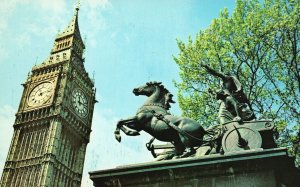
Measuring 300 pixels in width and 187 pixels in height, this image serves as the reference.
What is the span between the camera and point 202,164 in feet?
25.2

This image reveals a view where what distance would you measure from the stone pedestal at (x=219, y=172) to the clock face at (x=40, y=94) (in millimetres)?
67587

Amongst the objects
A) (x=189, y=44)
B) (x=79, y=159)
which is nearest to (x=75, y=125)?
(x=79, y=159)

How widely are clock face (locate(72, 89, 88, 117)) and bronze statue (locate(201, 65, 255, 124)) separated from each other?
6765cm

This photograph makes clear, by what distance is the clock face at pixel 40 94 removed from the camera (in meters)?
73.9

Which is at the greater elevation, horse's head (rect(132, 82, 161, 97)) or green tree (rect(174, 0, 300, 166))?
green tree (rect(174, 0, 300, 166))

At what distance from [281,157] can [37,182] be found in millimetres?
63316

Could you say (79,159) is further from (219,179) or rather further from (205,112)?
(219,179)

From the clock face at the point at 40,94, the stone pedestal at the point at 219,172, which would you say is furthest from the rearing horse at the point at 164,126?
the clock face at the point at 40,94

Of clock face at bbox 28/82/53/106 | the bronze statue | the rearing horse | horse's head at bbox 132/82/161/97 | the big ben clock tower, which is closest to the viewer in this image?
the rearing horse

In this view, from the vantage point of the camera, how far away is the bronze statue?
30.0 feet

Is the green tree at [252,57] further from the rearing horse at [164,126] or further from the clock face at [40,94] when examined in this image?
the clock face at [40,94]

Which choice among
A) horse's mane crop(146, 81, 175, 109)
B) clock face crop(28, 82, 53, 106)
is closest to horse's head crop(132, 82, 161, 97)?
horse's mane crop(146, 81, 175, 109)

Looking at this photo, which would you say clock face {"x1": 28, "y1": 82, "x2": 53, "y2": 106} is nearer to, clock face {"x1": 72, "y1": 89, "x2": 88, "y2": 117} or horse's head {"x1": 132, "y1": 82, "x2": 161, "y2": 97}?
clock face {"x1": 72, "y1": 89, "x2": 88, "y2": 117}

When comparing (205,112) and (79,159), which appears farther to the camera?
(79,159)
